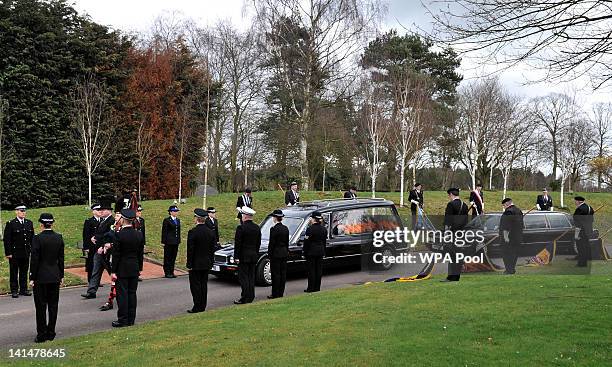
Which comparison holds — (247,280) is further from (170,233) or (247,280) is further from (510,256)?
(510,256)

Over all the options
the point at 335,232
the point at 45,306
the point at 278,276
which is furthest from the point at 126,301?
the point at 335,232

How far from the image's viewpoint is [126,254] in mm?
8977

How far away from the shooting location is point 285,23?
31391mm

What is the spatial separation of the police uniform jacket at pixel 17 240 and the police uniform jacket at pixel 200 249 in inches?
165

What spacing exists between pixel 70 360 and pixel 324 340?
316 cm

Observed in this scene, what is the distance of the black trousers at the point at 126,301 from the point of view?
8.74m

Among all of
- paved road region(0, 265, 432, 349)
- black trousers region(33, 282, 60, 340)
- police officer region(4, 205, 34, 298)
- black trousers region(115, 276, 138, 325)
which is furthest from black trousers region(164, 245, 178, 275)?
black trousers region(33, 282, 60, 340)

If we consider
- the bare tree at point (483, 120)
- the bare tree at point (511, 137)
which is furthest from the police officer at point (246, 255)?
the bare tree at point (511, 137)

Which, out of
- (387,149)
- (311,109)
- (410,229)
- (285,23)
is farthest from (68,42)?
(410,229)

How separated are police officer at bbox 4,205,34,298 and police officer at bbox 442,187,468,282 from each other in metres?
9.14

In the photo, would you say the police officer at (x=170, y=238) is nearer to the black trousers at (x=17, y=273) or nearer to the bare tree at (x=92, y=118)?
the black trousers at (x=17, y=273)

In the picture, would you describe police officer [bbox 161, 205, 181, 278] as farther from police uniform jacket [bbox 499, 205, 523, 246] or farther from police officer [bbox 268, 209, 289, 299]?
police uniform jacket [bbox 499, 205, 523, 246]

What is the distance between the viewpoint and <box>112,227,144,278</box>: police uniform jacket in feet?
29.2

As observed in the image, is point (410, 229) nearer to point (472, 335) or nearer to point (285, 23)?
point (472, 335)
